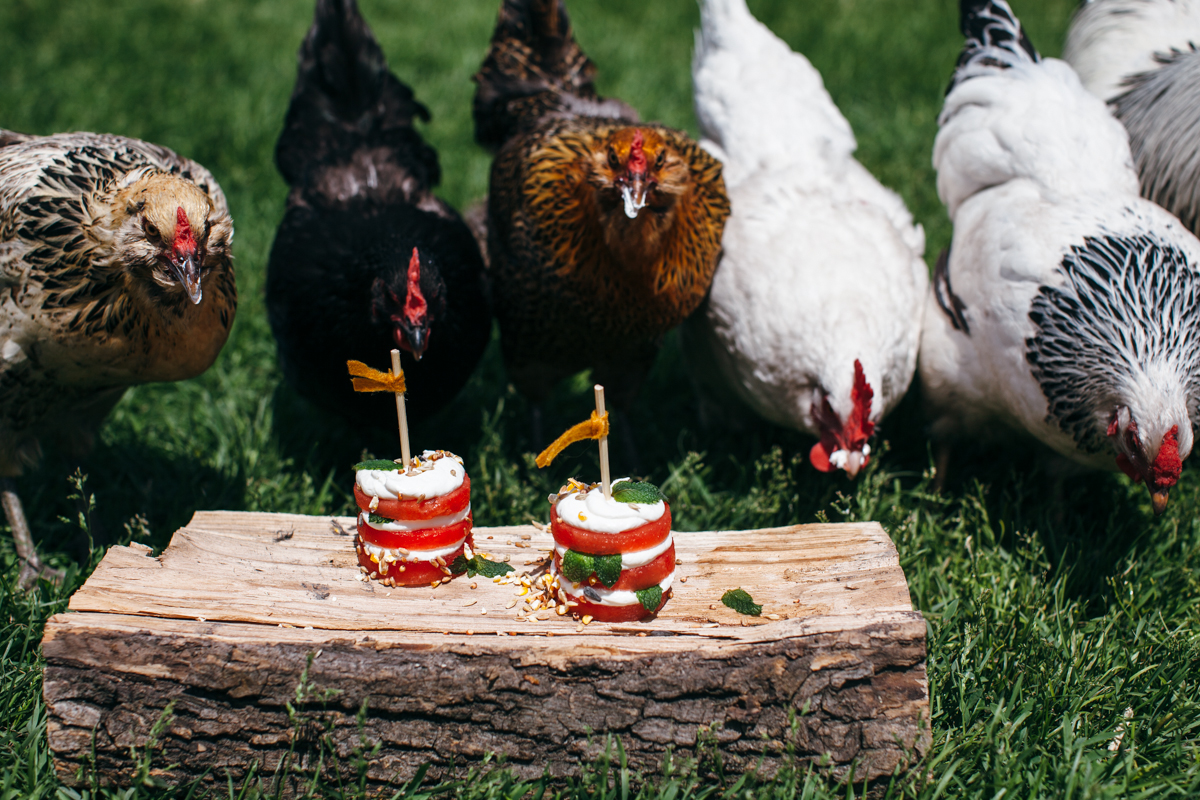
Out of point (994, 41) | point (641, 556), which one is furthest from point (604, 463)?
point (994, 41)

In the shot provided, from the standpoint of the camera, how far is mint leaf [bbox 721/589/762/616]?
2.14 metres

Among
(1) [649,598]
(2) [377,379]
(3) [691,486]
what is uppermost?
(2) [377,379]

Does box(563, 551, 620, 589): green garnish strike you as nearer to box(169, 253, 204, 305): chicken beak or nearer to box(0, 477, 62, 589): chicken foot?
box(169, 253, 204, 305): chicken beak

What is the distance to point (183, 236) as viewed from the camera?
2.25m

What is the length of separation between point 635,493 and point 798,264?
4.55 ft

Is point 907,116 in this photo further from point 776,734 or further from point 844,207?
point 776,734

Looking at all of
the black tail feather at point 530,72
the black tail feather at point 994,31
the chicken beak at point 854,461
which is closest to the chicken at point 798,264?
the chicken beak at point 854,461

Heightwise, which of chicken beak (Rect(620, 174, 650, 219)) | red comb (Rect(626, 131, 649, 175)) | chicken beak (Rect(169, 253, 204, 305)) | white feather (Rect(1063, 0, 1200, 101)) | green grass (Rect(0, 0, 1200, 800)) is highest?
white feather (Rect(1063, 0, 1200, 101))

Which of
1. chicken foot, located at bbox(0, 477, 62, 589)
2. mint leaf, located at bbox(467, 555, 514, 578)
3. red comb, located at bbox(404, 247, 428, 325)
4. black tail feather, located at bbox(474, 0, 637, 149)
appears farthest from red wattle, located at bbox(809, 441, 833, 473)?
chicken foot, located at bbox(0, 477, 62, 589)

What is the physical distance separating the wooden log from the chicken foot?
828mm

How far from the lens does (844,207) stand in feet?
11.1

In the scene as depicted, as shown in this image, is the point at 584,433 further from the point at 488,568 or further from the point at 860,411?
the point at 860,411

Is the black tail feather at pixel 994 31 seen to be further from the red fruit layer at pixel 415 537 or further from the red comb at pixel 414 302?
the red fruit layer at pixel 415 537

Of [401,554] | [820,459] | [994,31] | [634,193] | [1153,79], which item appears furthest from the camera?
[1153,79]
